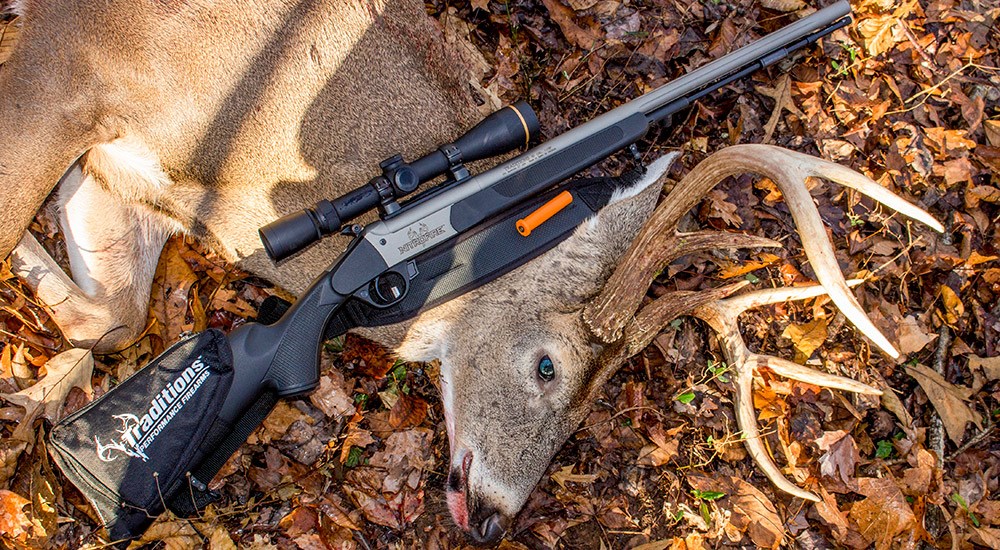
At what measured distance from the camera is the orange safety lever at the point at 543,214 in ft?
14.6

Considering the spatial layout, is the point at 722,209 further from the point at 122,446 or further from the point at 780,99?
the point at 122,446

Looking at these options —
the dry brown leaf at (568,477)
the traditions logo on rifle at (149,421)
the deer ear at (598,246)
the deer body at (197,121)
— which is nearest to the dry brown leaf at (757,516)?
the dry brown leaf at (568,477)

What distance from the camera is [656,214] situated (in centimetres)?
429

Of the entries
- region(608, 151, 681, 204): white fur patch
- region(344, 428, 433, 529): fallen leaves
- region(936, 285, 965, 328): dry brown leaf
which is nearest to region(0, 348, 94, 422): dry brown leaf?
region(344, 428, 433, 529): fallen leaves

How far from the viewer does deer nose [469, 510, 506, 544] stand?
14.8 feet

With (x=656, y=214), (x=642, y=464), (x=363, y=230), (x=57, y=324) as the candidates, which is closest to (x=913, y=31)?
(x=656, y=214)

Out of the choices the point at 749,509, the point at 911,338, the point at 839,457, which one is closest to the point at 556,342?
the point at 749,509

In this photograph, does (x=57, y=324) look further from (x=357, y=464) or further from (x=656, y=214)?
(x=656, y=214)

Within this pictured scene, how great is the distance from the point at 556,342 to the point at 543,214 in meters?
0.81

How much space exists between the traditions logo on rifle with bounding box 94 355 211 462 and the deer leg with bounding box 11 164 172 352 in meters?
1.14

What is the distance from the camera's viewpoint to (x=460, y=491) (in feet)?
15.2

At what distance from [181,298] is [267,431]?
3.78ft

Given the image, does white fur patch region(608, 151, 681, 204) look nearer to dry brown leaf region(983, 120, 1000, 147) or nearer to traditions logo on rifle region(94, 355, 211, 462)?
traditions logo on rifle region(94, 355, 211, 462)

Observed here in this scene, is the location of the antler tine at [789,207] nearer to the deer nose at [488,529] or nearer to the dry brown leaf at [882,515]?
the deer nose at [488,529]
